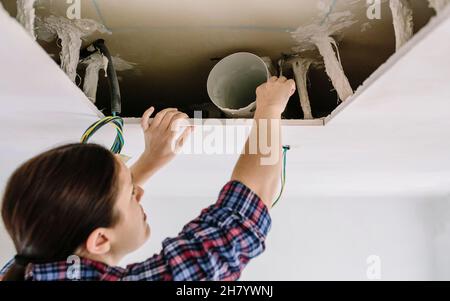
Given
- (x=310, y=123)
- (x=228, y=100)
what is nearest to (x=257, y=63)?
(x=228, y=100)

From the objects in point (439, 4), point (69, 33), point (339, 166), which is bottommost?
point (439, 4)

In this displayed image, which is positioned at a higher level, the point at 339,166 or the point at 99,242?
the point at 339,166

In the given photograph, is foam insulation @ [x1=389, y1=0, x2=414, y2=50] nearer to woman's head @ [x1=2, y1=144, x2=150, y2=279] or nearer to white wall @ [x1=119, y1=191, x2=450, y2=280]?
woman's head @ [x1=2, y1=144, x2=150, y2=279]

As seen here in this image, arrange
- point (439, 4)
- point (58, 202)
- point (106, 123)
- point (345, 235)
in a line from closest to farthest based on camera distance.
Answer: point (439, 4), point (58, 202), point (106, 123), point (345, 235)

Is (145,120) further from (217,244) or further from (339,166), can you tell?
(339,166)

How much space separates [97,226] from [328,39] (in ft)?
2.37

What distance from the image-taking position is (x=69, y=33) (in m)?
1.10

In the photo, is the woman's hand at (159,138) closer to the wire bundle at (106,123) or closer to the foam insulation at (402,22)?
the wire bundle at (106,123)

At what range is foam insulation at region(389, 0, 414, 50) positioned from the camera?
76 centimetres

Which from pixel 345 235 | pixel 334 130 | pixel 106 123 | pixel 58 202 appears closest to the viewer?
pixel 58 202

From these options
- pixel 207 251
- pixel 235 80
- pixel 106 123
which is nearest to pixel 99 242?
pixel 207 251

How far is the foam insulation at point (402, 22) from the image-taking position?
760mm

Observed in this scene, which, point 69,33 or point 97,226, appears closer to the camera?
point 97,226

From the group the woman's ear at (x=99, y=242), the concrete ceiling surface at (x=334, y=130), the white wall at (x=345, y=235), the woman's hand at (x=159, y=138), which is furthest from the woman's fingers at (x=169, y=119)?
the white wall at (x=345, y=235)
